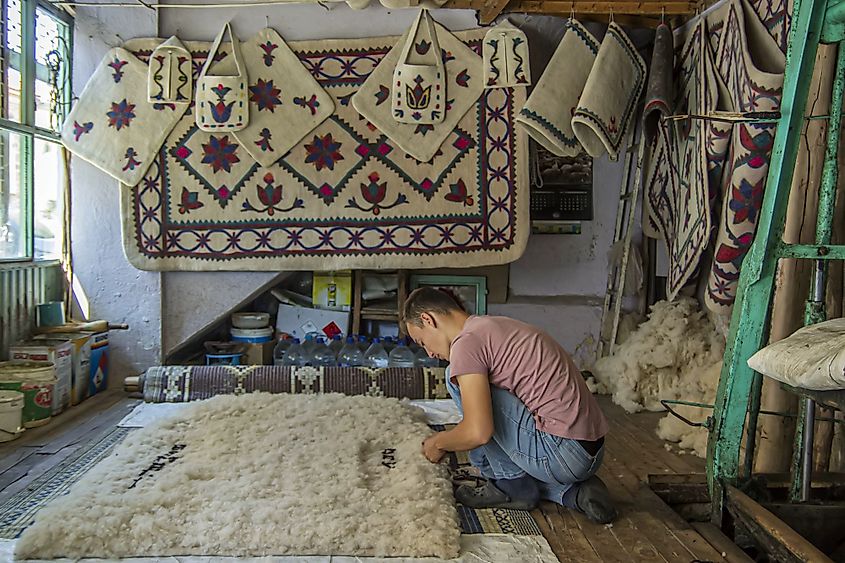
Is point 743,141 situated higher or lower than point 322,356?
higher

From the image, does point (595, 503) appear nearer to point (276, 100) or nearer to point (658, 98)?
point (658, 98)

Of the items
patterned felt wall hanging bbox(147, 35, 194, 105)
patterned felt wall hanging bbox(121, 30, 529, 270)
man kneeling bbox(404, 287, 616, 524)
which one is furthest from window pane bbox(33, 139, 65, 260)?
man kneeling bbox(404, 287, 616, 524)

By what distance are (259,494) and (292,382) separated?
4.17 ft

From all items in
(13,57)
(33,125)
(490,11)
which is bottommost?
(33,125)

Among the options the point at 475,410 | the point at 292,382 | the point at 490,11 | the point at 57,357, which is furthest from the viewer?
the point at 490,11

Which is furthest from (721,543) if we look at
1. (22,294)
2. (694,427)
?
(22,294)

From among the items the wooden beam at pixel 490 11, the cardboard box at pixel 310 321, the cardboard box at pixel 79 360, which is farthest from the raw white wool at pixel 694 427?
the cardboard box at pixel 79 360

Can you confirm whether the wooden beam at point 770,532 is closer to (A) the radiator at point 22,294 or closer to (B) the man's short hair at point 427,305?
(B) the man's short hair at point 427,305

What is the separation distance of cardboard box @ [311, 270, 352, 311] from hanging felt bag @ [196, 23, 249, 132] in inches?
41.1

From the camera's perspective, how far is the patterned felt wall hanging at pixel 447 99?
149 inches

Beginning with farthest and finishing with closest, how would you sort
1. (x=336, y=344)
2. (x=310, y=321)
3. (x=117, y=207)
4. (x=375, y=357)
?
1. (x=310, y=321)
2. (x=336, y=344)
3. (x=375, y=357)
4. (x=117, y=207)

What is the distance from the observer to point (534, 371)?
7.06 feet

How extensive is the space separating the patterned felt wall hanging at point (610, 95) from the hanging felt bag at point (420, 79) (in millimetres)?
724

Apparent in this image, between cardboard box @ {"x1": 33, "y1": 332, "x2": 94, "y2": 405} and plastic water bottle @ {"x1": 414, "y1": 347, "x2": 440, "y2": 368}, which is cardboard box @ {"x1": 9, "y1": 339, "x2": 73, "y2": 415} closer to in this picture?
cardboard box @ {"x1": 33, "y1": 332, "x2": 94, "y2": 405}
